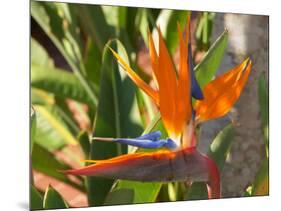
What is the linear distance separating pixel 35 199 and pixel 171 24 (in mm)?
702

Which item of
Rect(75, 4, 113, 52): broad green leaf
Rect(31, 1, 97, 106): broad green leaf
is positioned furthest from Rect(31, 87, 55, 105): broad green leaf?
Rect(75, 4, 113, 52): broad green leaf

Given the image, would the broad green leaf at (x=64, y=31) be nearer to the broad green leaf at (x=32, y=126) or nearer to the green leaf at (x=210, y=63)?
the broad green leaf at (x=32, y=126)

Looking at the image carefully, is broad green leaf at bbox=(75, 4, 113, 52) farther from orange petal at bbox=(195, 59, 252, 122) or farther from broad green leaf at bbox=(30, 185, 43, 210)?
broad green leaf at bbox=(30, 185, 43, 210)

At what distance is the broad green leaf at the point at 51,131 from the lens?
2018 millimetres

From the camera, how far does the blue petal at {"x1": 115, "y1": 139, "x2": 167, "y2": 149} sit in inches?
80.0

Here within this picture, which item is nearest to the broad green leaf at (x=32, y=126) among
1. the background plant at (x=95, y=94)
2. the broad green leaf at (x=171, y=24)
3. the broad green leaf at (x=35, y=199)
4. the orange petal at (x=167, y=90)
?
the background plant at (x=95, y=94)

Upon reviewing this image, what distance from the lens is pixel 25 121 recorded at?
195cm

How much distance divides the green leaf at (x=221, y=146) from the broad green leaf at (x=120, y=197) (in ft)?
0.95

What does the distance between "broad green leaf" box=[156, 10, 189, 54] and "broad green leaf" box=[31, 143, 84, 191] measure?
1.70 feet

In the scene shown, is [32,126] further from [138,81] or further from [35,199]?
[138,81]

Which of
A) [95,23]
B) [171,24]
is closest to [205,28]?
[171,24]
